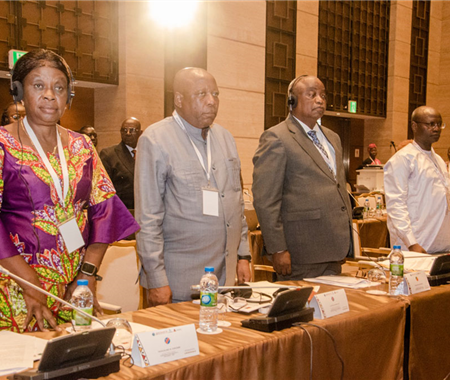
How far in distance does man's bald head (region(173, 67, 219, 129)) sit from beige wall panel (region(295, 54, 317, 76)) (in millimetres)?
6965

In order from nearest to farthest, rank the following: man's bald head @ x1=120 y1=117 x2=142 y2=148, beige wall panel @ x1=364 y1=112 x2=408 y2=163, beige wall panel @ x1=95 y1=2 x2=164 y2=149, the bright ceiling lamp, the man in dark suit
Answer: the man in dark suit, man's bald head @ x1=120 y1=117 x2=142 y2=148, beige wall panel @ x1=95 y1=2 x2=164 y2=149, the bright ceiling lamp, beige wall panel @ x1=364 y1=112 x2=408 y2=163

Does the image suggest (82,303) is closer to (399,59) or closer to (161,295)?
(161,295)

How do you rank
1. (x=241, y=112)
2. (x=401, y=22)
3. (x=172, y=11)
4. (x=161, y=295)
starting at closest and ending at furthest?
(x=161, y=295), (x=172, y=11), (x=241, y=112), (x=401, y=22)

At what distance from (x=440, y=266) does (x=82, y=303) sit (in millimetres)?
1808

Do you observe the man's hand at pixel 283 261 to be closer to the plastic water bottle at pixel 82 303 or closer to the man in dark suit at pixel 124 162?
the plastic water bottle at pixel 82 303

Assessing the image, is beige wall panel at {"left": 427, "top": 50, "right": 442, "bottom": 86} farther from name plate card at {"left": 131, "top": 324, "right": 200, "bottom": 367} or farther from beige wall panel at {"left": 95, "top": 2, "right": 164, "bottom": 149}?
name plate card at {"left": 131, "top": 324, "right": 200, "bottom": 367}

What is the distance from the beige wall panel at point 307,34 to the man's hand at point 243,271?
726 cm

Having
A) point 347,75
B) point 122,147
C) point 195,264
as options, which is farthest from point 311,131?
point 347,75

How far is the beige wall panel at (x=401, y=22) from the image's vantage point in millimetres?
11086

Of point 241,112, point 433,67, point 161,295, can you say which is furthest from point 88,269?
point 433,67

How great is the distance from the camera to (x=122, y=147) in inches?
188

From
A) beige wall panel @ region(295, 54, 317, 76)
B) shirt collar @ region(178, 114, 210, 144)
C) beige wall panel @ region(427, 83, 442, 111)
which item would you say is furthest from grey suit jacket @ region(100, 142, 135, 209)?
beige wall panel @ region(427, 83, 442, 111)

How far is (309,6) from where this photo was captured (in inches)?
360

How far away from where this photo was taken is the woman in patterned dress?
63.6 inches
